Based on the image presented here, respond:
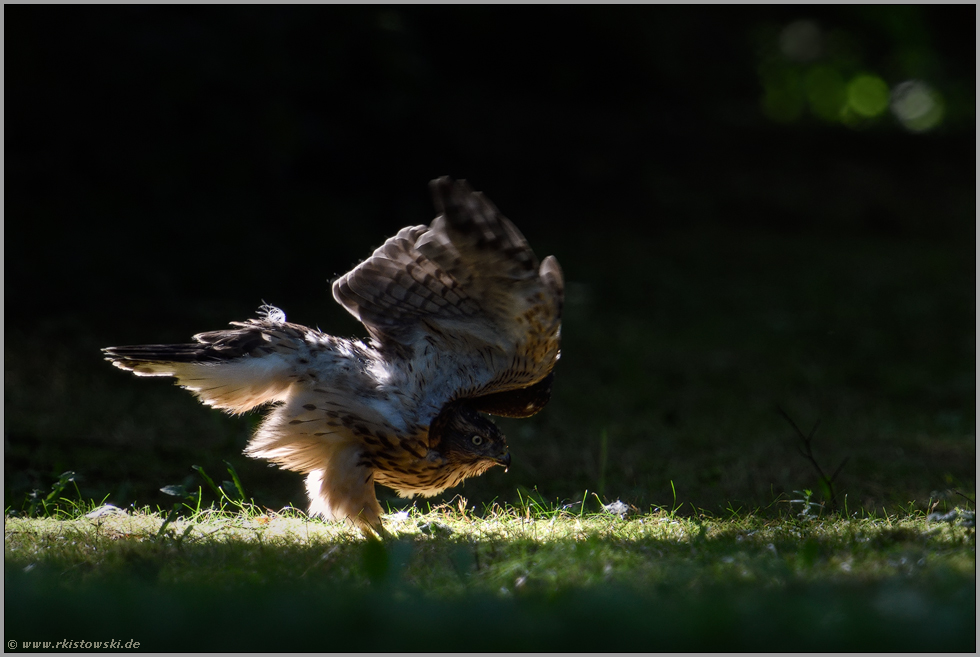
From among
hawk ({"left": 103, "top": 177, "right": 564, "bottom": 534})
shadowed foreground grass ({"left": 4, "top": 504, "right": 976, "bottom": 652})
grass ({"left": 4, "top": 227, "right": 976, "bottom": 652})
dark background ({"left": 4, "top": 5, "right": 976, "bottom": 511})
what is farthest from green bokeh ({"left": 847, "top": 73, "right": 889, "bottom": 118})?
shadowed foreground grass ({"left": 4, "top": 504, "right": 976, "bottom": 652})

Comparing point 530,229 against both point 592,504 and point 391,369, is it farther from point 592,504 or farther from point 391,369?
point 391,369

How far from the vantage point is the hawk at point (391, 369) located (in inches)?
172

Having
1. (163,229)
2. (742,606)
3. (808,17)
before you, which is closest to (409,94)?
(163,229)

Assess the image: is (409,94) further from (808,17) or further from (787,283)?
(808,17)

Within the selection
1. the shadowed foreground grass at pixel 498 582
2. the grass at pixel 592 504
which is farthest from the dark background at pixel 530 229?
the shadowed foreground grass at pixel 498 582

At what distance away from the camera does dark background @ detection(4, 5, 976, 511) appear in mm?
6590

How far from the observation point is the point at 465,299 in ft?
14.5

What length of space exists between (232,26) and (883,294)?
9.20m

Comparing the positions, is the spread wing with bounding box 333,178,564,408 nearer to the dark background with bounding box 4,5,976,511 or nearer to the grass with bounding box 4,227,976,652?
the grass with bounding box 4,227,976,652

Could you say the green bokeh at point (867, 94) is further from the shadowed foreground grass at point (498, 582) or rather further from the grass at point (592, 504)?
the shadowed foreground grass at point (498, 582)

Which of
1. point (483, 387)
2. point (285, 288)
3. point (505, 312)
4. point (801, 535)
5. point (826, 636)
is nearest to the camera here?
point (826, 636)

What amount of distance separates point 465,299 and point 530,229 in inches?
427

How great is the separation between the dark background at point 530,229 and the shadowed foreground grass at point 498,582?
3.79 ft

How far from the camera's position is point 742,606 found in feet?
8.86
